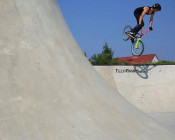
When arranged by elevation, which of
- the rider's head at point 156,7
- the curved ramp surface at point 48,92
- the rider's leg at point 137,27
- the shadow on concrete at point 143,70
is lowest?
the curved ramp surface at point 48,92

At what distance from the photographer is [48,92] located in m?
3.34

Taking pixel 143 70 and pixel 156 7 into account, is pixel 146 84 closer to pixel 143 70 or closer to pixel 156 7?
pixel 143 70

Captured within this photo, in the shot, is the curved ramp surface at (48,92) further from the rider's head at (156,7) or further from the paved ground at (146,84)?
the rider's head at (156,7)

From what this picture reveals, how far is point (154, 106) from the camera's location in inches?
A: 399

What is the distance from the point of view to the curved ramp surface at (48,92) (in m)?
2.99

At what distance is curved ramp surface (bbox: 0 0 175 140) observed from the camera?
2.99m

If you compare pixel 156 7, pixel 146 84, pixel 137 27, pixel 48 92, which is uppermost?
pixel 156 7

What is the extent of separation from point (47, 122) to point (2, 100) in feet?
1.99

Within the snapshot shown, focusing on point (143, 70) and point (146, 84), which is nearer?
point (146, 84)

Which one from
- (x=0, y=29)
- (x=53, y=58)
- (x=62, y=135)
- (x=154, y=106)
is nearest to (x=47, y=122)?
(x=62, y=135)

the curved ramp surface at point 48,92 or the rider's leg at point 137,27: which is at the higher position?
the rider's leg at point 137,27

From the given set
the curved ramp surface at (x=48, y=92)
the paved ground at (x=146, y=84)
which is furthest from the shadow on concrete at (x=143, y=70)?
the curved ramp surface at (x=48, y=92)

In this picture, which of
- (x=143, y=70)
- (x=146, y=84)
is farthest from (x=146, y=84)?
(x=143, y=70)

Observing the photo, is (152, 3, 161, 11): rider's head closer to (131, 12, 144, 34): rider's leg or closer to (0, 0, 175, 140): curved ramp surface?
(131, 12, 144, 34): rider's leg
